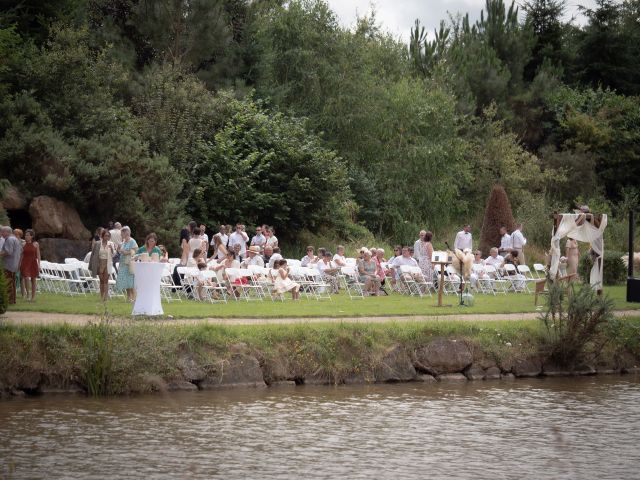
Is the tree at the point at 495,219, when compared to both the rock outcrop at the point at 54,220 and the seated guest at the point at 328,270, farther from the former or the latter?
the rock outcrop at the point at 54,220

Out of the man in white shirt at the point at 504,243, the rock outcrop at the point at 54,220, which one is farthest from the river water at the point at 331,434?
the rock outcrop at the point at 54,220

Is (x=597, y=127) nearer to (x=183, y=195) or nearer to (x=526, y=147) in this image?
(x=526, y=147)

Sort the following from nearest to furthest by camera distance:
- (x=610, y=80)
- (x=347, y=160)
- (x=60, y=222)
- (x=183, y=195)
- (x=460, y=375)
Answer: (x=460, y=375) < (x=60, y=222) < (x=183, y=195) < (x=347, y=160) < (x=610, y=80)

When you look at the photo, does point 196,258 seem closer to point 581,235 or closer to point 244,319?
point 244,319

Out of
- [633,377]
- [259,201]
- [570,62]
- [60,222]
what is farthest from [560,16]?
[633,377]

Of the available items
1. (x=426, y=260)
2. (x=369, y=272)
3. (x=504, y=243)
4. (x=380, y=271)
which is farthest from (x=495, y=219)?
(x=369, y=272)

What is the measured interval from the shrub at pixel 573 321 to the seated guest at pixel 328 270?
8.29 metres

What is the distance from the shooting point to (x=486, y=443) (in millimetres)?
13656

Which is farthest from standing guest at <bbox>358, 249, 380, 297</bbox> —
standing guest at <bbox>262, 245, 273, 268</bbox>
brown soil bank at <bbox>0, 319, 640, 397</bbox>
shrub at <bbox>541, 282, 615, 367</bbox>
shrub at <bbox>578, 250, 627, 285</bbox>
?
shrub at <bbox>541, 282, 615, 367</bbox>

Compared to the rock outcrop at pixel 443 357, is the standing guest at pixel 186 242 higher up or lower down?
higher up

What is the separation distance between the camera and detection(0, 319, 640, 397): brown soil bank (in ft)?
51.8

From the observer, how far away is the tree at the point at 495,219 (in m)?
34.4

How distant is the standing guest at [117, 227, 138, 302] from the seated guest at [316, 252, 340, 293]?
5493mm

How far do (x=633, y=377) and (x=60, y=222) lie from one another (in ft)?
57.7
